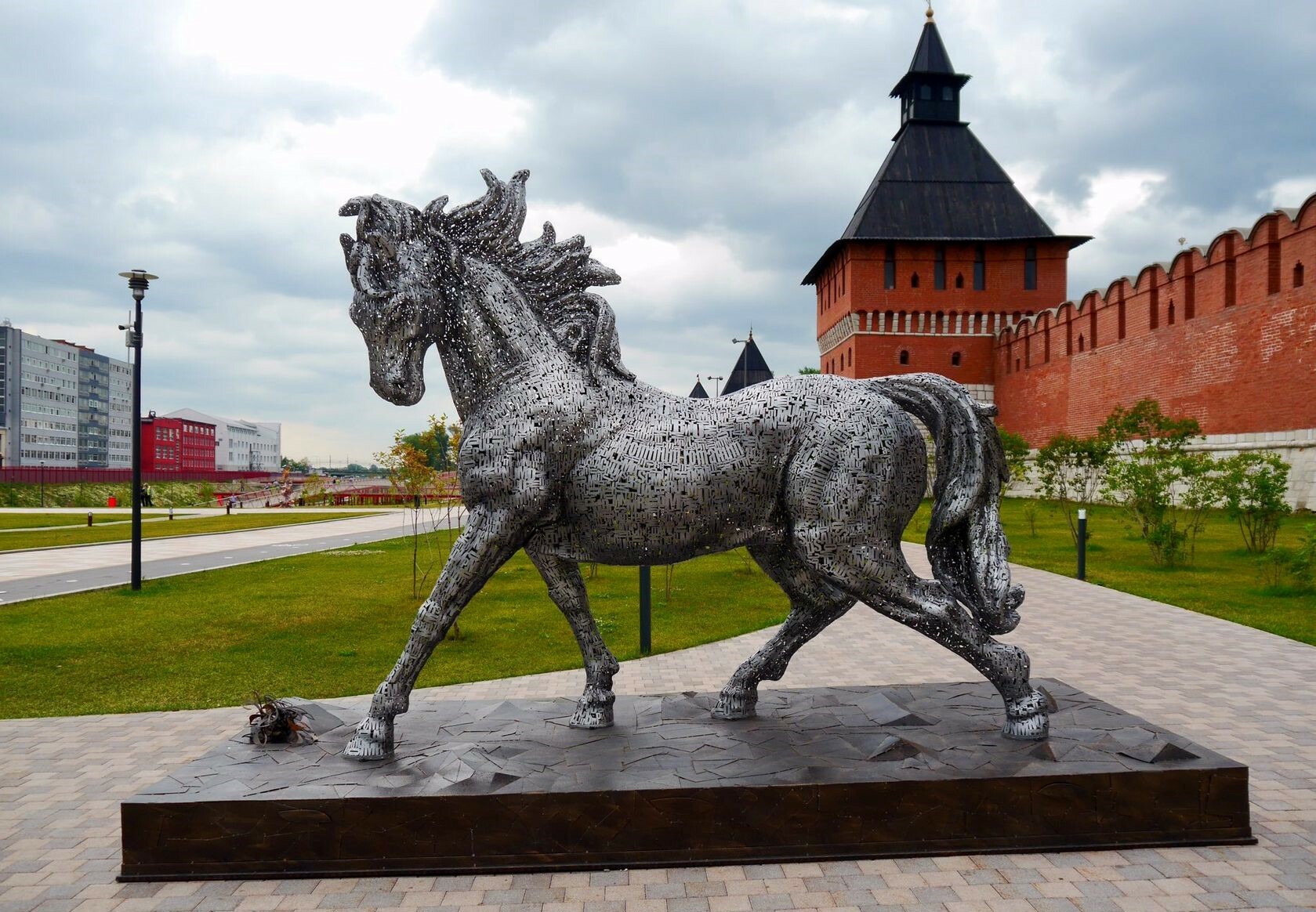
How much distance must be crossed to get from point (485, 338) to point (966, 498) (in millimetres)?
2195

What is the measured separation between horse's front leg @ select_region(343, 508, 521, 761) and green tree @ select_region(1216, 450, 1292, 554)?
46.6ft

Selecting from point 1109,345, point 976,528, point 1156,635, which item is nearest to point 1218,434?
point 1109,345

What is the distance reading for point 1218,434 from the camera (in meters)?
22.3

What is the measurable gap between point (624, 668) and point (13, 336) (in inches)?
2911

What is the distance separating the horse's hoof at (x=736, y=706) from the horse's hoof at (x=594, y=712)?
53 centimetres

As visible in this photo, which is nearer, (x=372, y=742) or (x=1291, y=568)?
(x=372, y=742)

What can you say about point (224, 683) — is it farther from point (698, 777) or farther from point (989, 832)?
point (989, 832)

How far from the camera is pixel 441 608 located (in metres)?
3.28

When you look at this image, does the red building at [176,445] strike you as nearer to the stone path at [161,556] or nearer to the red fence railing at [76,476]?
the red fence railing at [76,476]

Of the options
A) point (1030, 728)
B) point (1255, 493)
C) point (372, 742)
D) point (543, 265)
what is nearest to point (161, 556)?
point (372, 742)

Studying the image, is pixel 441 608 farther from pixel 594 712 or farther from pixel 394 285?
pixel 394 285

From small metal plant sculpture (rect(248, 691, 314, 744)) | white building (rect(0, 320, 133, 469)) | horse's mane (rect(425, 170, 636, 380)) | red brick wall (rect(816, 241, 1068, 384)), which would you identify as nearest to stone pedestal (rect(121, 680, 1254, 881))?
small metal plant sculpture (rect(248, 691, 314, 744))

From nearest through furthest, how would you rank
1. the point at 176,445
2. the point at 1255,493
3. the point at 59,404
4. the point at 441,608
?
the point at 441,608 < the point at 1255,493 < the point at 59,404 < the point at 176,445

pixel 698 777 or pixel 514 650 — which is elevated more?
pixel 698 777
